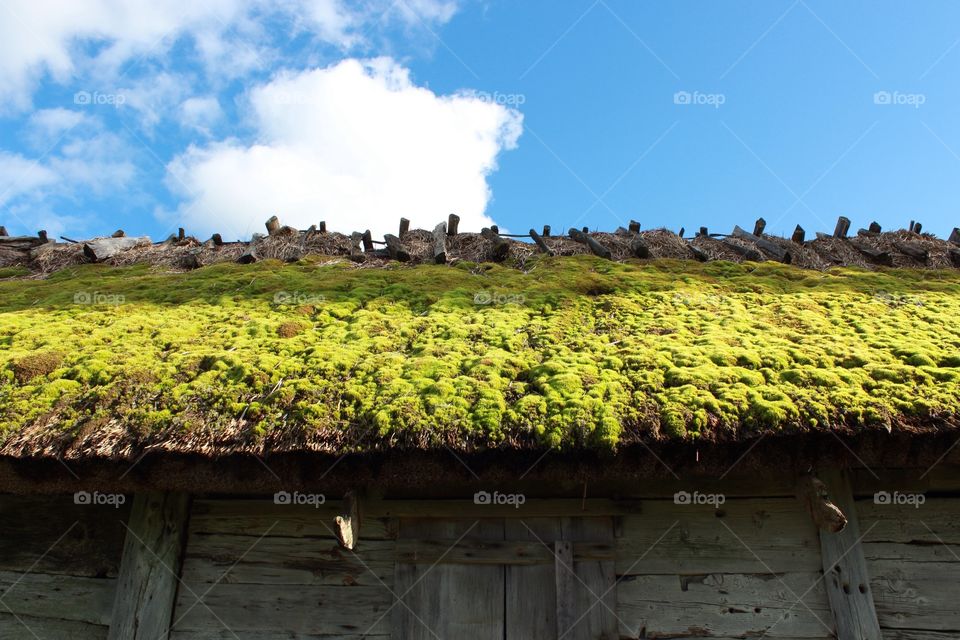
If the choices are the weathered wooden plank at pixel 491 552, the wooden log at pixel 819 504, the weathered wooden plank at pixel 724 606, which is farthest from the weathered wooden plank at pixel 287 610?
the wooden log at pixel 819 504

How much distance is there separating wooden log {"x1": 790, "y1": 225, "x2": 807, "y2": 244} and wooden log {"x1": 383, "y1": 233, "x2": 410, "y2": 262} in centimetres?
494

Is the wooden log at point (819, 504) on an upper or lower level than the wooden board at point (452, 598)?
upper

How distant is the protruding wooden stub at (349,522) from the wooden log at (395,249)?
145 inches

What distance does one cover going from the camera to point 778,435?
319cm

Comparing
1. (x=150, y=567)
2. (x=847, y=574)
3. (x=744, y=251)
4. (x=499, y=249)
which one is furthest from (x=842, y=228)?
(x=150, y=567)

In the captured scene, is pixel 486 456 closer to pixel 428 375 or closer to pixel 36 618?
pixel 428 375

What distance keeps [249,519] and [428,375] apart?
167 cm

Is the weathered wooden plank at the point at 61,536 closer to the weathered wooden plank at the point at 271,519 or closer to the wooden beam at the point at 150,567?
the wooden beam at the point at 150,567

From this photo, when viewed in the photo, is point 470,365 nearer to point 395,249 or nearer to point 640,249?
point 395,249

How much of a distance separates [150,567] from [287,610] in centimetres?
92

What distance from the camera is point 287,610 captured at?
3822 millimetres

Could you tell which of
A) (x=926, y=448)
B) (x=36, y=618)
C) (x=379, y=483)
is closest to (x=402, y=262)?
(x=379, y=483)

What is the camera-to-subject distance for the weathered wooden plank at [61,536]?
4055 mm

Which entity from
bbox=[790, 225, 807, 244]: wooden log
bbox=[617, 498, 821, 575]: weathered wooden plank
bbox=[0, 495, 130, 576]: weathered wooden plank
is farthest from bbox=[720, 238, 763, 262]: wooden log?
bbox=[0, 495, 130, 576]: weathered wooden plank
